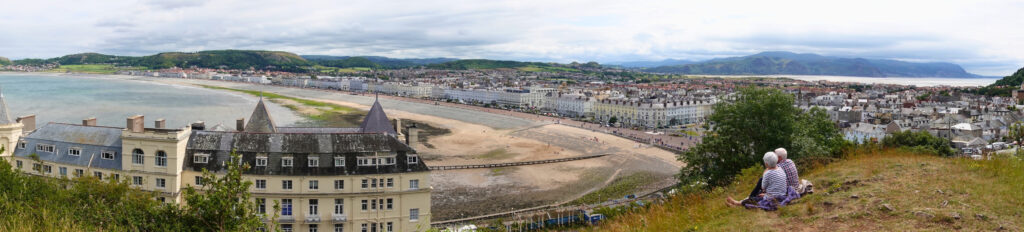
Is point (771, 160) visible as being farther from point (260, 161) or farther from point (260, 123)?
point (260, 123)

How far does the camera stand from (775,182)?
34.1 feet

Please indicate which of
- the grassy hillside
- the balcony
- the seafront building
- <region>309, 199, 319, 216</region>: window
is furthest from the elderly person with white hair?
<region>309, 199, 319, 216</region>: window

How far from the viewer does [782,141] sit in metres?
22.4

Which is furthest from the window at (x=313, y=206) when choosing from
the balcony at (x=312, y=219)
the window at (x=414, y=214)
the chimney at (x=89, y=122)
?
the chimney at (x=89, y=122)

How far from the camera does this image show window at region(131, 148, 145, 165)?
2182 centimetres

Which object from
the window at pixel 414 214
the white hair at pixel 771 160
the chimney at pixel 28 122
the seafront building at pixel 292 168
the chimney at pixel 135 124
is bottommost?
the window at pixel 414 214

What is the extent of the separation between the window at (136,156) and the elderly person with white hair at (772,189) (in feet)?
69.6

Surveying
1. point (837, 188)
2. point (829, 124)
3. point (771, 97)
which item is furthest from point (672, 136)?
point (837, 188)

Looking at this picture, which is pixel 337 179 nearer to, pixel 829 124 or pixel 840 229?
pixel 840 229

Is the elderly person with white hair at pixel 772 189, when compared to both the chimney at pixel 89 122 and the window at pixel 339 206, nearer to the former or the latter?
the window at pixel 339 206

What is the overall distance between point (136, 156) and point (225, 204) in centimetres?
1574

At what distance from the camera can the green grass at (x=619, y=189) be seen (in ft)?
117

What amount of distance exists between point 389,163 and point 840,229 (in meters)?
16.3

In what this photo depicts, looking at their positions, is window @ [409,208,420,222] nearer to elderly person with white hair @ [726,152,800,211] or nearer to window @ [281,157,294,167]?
window @ [281,157,294,167]
